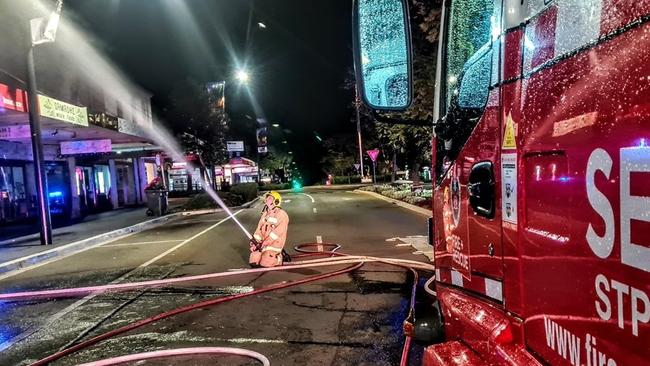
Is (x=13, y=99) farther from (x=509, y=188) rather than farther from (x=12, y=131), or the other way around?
(x=509, y=188)

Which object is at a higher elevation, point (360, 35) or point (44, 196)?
point (360, 35)

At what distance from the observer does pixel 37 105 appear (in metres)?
12.2

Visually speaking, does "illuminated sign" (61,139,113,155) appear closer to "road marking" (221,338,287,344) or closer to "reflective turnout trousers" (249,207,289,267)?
"reflective turnout trousers" (249,207,289,267)

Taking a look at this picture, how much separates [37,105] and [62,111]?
0.98m

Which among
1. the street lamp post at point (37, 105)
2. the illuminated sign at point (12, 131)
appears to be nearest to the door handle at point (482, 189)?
the street lamp post at point (37, 105)

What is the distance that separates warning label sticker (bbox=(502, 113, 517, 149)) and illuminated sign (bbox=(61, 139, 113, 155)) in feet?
60.4

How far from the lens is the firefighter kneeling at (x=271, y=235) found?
7.91 meters

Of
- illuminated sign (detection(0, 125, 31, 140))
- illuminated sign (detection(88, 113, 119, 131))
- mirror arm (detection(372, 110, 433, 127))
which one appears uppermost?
illuminated sign (detection(88, 113, 119, 131))

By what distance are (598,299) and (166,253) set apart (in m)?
10.2

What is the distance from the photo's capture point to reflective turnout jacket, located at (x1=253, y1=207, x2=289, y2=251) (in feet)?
25.9

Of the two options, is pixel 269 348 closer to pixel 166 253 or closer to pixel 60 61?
pixel 166 253

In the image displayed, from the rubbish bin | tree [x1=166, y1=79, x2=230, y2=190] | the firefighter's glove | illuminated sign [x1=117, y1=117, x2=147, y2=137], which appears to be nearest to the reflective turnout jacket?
the firefighter's glove

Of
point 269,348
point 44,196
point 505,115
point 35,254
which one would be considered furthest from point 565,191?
point 44,196

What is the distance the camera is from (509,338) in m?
1.88
